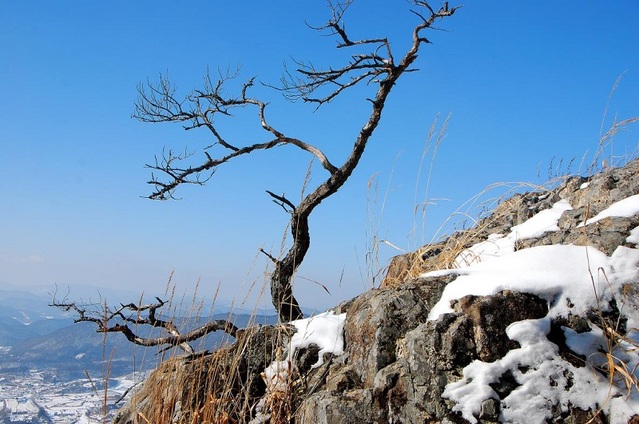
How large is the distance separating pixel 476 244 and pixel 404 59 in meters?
2.13

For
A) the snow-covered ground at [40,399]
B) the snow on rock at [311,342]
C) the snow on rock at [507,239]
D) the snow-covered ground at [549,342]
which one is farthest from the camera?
the snow-covered ground at [40,399]

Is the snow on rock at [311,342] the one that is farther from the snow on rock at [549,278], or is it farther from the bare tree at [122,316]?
the bare tree at [122,316]

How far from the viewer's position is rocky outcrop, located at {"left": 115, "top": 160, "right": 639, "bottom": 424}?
183 cm

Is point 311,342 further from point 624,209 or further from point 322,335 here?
point 624,209

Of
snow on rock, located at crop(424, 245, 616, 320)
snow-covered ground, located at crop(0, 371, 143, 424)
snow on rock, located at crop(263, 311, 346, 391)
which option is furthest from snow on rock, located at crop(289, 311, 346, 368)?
snow-covered ground, located at crop(0, 371, 143, 424)

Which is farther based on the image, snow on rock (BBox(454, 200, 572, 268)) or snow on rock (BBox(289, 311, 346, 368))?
snow on rock (BBox(454, 200, 572, 268))

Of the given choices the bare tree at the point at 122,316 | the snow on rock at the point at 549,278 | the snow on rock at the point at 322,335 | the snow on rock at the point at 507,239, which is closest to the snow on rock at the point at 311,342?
the snow on rock at the point at 322,335

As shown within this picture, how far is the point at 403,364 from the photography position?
1.97 meters

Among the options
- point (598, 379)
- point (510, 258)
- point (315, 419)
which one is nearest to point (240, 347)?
point (315, 419)

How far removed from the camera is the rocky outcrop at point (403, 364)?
71.9 inches

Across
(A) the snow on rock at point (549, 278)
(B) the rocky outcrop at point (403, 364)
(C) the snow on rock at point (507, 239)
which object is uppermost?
(C) the snow on rock at point (507, 239)

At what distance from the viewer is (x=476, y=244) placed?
3268 millimetres

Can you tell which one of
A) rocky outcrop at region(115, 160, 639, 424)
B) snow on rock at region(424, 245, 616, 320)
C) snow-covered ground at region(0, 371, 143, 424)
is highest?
snow on rock at region(424, 245, 616, 320)

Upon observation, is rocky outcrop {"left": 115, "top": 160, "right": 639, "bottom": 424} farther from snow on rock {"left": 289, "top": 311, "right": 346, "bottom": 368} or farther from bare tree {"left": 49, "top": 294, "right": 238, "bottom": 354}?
bare tree {"left": 49, "top": 294, "right": 238, "bottom": 354}
